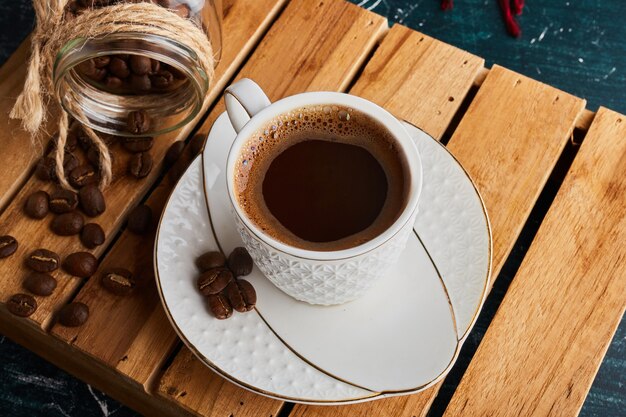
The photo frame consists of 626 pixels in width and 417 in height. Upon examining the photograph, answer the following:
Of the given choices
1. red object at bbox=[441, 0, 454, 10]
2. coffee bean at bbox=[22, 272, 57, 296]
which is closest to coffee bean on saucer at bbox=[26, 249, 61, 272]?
coffee bean at bbox=[22, 272, 57, 296]

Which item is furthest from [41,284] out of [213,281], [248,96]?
[248,96]

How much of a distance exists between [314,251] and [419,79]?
0.44 m

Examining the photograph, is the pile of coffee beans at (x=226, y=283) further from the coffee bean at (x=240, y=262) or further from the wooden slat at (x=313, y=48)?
the wooden slat at (x=313, y=48)

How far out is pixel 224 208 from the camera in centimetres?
104

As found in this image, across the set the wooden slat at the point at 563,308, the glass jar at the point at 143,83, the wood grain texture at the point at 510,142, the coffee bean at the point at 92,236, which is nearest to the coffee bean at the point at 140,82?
the glass jar at the point at 143,83

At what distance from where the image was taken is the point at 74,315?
100 centimetres

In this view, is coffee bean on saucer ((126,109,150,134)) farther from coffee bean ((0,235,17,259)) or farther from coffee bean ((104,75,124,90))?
coffee bean ((0,235,17,259))

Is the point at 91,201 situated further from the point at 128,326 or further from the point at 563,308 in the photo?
the point at 563,308

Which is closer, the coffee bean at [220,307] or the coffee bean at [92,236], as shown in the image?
the coffee bean at [220,307]

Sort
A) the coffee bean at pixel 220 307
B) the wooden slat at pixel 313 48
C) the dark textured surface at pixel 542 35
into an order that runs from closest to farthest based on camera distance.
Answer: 1. the coffee bean at pixel 220 307
2. the wooden slat at pixel 313 48
3. the dark textured surface at pixel 542 35

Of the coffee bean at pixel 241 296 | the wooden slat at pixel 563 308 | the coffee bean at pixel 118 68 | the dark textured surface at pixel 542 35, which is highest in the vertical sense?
the coffee bean at pixel 118 68

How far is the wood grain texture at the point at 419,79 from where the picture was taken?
1162 mm

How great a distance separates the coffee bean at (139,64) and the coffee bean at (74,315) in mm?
330

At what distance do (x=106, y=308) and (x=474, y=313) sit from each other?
48 cm
